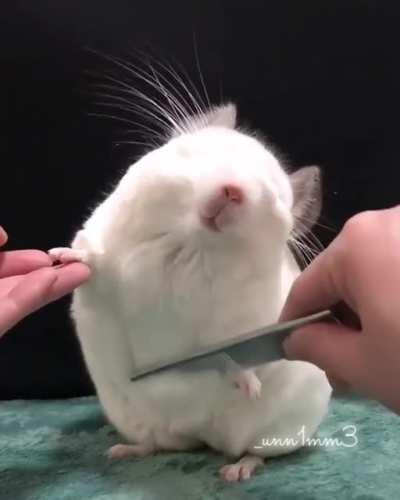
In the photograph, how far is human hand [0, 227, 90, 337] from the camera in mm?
930

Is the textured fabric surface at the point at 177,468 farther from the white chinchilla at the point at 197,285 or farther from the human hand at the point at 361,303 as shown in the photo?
the human hand at the point at 361,303

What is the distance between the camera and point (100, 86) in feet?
5.40

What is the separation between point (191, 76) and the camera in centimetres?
167

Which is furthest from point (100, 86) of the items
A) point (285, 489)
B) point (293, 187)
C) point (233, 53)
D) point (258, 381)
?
point (285, 489)

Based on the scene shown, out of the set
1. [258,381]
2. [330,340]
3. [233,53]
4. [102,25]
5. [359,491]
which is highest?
[102,25]

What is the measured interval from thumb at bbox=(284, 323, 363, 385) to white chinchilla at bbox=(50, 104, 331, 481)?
0.23 m

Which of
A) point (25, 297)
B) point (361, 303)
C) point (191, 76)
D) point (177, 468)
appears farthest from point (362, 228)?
point (191, 76)

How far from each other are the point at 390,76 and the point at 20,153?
31.6 inches

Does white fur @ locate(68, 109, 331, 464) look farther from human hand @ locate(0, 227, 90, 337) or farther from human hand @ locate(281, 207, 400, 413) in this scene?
Result: human hand @ locate(281, 207, 400, 413)

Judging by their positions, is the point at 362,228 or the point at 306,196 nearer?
Answer: the point at 362,228

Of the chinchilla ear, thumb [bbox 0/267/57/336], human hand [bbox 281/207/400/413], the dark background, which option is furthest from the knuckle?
→ the dark background

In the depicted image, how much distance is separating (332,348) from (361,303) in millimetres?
85

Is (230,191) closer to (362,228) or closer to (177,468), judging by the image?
(362,228)

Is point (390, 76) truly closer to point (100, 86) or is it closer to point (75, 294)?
point (100, 86)
